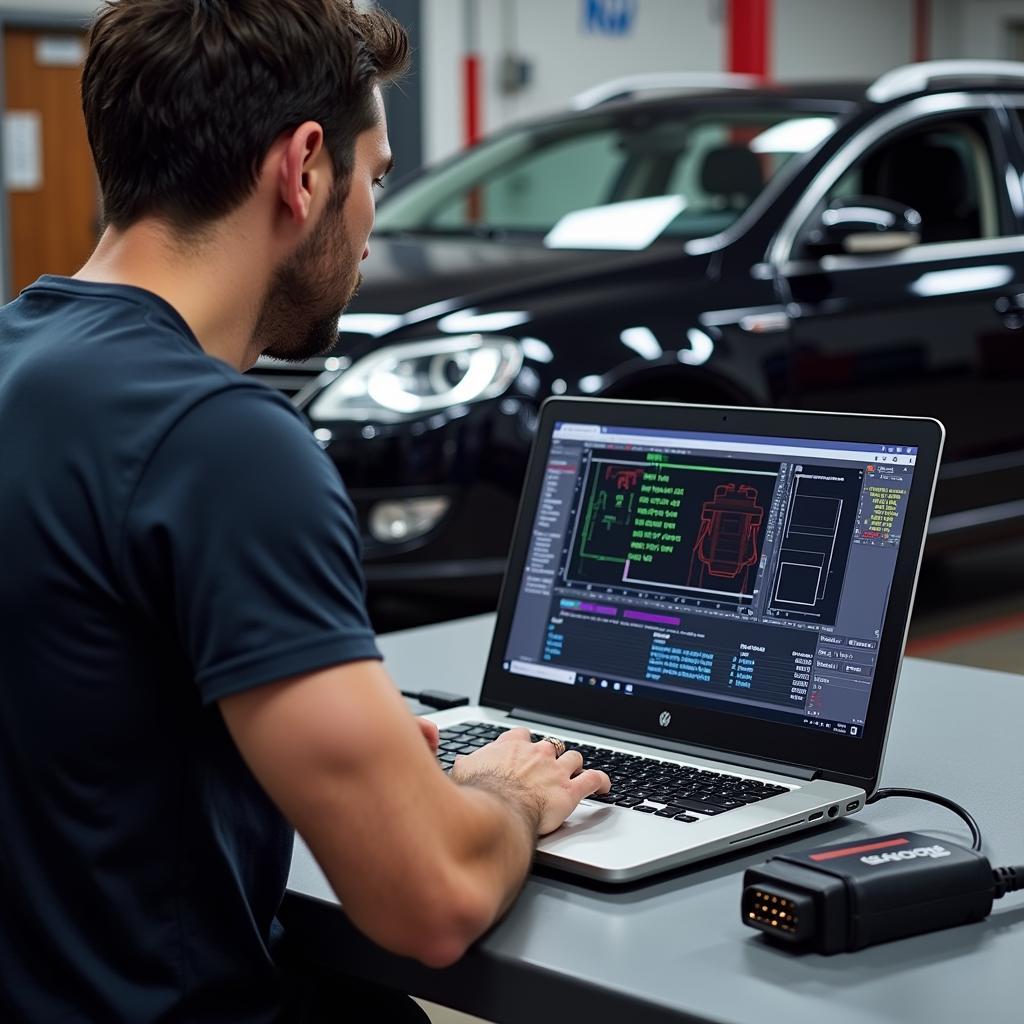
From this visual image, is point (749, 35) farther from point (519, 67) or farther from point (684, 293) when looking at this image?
point (684, 293)

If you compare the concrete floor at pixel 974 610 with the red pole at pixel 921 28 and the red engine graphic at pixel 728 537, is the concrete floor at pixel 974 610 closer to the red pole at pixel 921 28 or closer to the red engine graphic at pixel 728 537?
the red engine graphic at pixel 728 537

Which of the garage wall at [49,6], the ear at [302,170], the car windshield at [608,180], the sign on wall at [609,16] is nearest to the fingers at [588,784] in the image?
the ear at [302,170]

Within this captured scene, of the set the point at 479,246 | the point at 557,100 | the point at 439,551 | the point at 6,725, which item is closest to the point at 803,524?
the point at 6,725

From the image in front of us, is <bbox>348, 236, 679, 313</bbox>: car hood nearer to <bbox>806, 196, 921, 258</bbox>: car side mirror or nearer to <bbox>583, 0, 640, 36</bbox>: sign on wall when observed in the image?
<bbox>806, 196, 921, 258</bbox>: car side mirror

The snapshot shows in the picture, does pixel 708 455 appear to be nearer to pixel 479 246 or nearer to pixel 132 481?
pixel 132 481

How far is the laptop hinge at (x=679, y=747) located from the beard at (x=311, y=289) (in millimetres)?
450

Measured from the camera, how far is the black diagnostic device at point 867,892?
1.18 meters

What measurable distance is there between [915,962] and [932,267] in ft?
12.4

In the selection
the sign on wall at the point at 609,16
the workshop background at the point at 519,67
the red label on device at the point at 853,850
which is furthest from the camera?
the sign on wall at the point at 609,16

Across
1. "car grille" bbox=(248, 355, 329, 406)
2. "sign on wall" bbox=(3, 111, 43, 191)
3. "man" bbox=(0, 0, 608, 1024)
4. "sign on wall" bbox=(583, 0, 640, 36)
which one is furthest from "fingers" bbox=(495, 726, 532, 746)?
"sign on wall" bbox=(583, 0, 640, 36)

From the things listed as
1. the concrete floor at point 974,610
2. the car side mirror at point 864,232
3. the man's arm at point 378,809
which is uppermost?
the car side mirror at point 864,232

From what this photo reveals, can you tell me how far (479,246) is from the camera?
4.66 meters

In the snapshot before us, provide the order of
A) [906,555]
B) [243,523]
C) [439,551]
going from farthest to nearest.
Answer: [439,551], [906,555], [243,523]

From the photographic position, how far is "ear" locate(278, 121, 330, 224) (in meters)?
1.33
